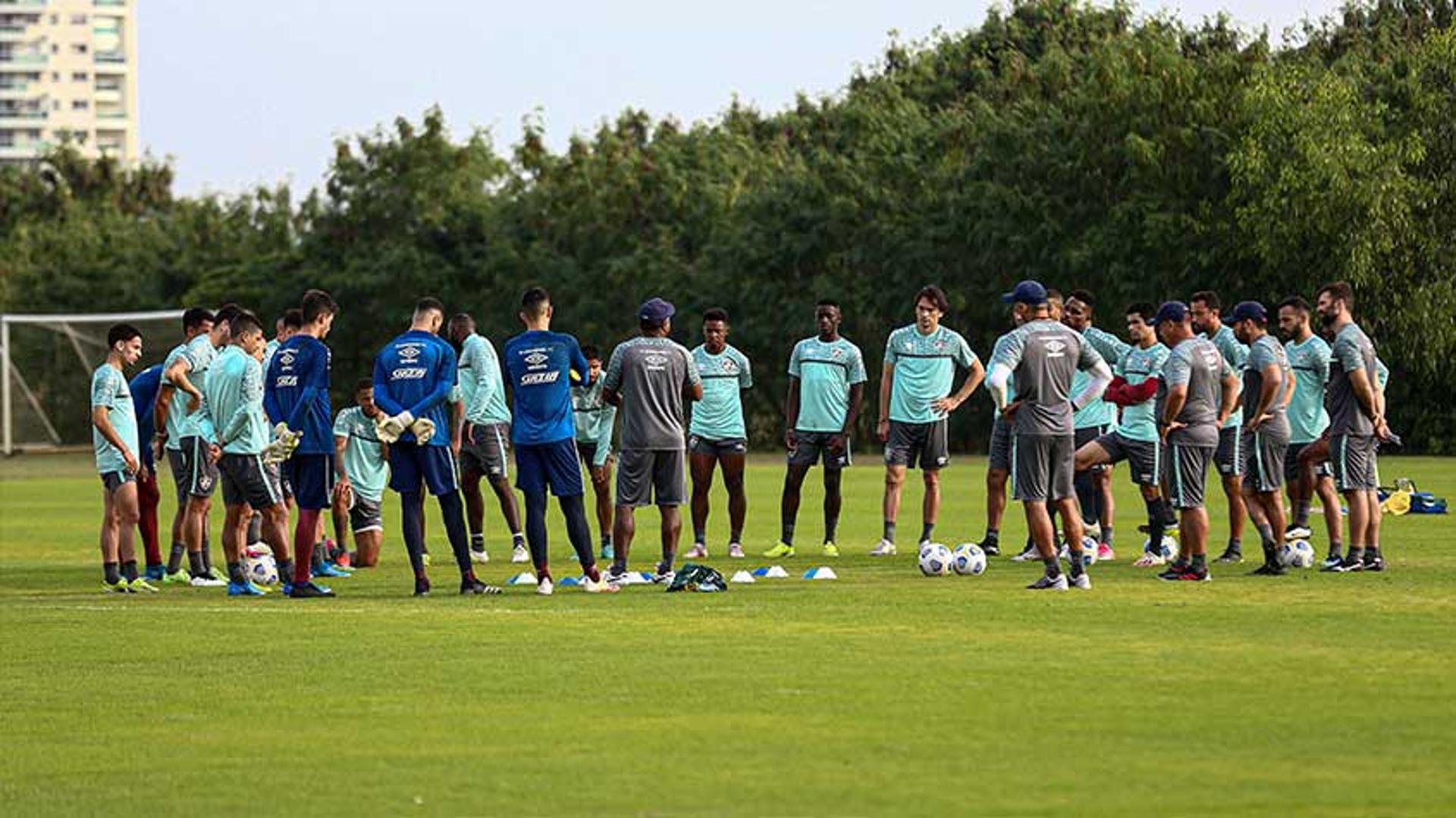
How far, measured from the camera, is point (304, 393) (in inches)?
732

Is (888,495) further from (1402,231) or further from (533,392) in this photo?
(1402,231)

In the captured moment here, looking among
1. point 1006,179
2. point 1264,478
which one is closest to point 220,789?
point 1264,478

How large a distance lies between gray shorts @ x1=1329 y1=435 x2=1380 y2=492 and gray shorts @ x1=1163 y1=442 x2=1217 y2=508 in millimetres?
1002

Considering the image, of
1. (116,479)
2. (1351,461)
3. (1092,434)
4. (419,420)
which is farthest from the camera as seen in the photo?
(1092,434)

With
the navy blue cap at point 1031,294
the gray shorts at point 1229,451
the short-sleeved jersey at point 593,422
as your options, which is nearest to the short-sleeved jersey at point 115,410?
the short-sleeved jersey at point 593,422

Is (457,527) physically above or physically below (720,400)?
below

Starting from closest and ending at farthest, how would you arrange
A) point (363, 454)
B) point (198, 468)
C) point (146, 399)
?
point (198, 468) → point (146, 399) → point (363, 454)

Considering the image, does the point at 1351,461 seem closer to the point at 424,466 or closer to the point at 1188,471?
the point at 1188,471

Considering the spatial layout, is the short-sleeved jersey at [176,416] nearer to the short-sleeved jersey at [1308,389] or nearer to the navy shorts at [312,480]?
the navy shorts at [312,480]

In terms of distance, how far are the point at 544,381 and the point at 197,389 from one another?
3.71 m

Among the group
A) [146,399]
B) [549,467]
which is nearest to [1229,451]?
[549,467]

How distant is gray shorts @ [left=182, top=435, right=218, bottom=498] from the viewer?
66.5ft

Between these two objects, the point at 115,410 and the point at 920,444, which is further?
the point at 920,444

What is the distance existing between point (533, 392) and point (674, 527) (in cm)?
161
